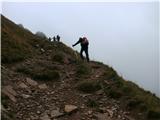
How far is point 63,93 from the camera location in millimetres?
17734

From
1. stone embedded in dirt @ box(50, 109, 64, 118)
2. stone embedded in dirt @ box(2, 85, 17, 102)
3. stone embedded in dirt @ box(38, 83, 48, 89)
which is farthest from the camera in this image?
stone embedded in dirt @ box(38, 83, 48, 89)

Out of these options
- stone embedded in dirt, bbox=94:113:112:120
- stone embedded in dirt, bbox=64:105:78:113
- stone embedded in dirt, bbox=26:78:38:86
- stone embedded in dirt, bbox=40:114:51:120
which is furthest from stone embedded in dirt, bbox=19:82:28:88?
stone embedded in dirt, bbox=94:113:112:120

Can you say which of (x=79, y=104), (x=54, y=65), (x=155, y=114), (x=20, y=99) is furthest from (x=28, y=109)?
(x=54, y=65)

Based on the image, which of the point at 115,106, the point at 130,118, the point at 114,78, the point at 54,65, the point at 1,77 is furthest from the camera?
the point at 54,65

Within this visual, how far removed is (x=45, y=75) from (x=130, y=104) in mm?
5163

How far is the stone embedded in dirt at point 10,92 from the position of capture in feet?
52.2

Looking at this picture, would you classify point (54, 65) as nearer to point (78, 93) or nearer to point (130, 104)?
point (78, 93)

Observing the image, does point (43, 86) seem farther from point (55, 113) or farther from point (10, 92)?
point (55, 113)

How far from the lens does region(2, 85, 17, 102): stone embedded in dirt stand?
1591cm

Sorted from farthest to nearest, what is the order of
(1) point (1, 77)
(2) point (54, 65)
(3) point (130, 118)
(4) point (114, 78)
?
(2) point (54, 65) < (4) point (114, 78) < (1) point (1, 77) < (3) point (130, 118)

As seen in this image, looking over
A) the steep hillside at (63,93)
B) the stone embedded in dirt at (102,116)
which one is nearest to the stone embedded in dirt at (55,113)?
the steep hillside at (63,93)

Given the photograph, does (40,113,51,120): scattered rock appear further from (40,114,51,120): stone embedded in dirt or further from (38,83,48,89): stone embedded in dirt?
(38,83,48,89): stone embedded in dirt

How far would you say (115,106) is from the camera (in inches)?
643

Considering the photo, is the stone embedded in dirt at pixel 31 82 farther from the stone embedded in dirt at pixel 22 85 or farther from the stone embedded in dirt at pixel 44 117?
the stone embedded in dirt at pixel 44 117
